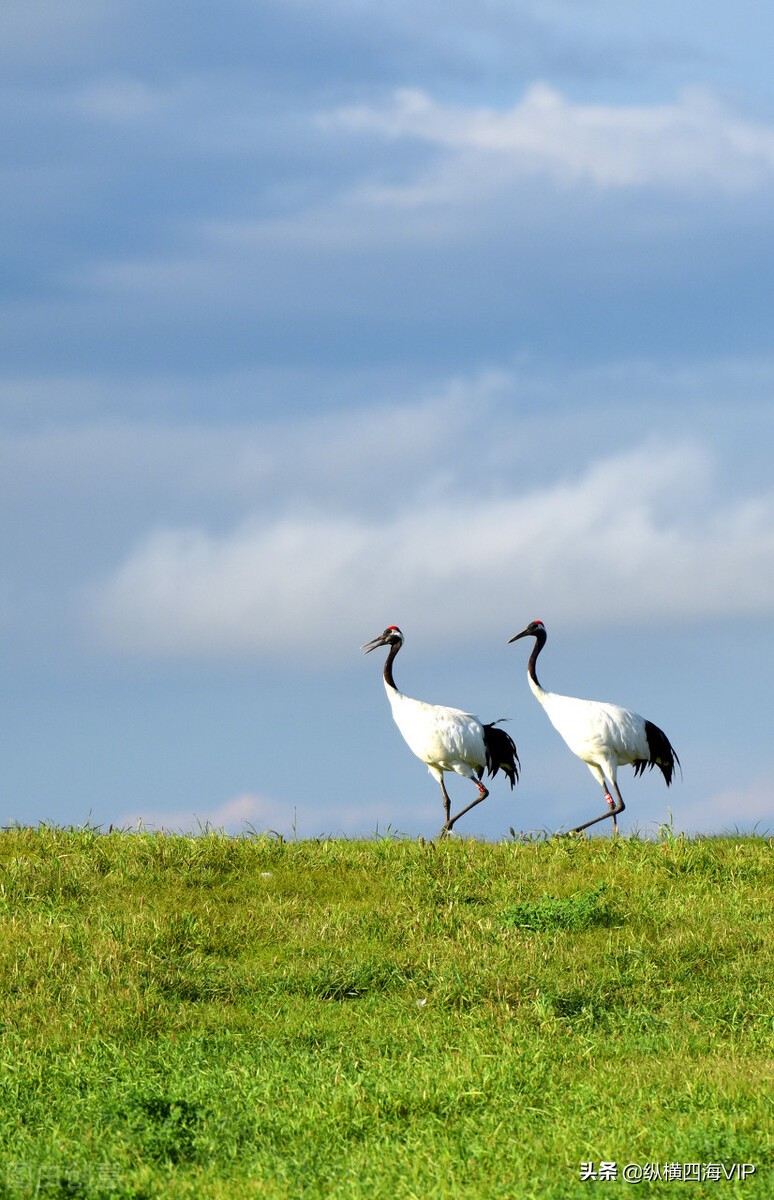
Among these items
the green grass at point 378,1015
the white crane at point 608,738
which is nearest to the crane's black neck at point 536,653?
the white crane at point 608,738

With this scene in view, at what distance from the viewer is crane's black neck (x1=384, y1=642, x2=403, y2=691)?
20.3 m

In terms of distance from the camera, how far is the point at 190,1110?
7855 millimetres

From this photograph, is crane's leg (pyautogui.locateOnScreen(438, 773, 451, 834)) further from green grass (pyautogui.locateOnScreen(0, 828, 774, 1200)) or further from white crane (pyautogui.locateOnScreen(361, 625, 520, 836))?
green grass (pyautogui.locateOnScreen(0, 828, 774, 1200))

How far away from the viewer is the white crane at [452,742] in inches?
750

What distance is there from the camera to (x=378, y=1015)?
10062 millimetres

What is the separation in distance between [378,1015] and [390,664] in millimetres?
10692

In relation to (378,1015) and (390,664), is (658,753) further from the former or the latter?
(378,1015)

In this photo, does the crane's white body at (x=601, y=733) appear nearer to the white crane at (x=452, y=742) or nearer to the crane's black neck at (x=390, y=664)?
the white crane at (x=452, y=742)

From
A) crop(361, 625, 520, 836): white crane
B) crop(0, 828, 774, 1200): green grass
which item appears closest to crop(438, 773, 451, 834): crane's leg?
crop(361, 625, 520, 836): white crane

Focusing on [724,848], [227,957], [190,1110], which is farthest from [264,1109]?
[724,848]

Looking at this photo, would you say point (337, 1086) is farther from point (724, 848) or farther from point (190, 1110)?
point (724, 848)

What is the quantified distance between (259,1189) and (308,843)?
8.95 meters

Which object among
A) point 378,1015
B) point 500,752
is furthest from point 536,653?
point 378,1015

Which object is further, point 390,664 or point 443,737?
point 390,664
